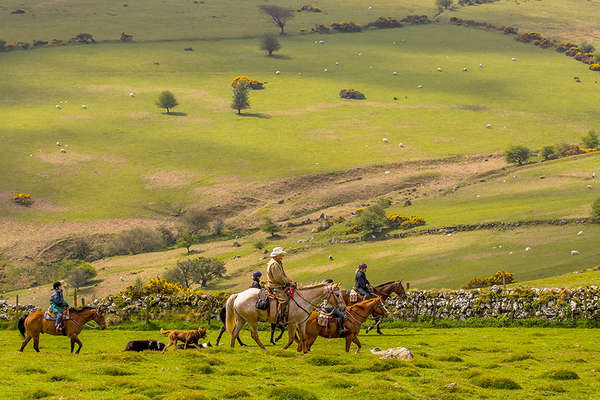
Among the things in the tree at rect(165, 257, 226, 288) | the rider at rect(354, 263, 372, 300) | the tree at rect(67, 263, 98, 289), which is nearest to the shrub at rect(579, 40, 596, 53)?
the tree at rect(165, 257, 226, 288)

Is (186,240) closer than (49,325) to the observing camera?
No

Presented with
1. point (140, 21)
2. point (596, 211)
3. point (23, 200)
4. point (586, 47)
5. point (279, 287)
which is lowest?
point (279, 287)

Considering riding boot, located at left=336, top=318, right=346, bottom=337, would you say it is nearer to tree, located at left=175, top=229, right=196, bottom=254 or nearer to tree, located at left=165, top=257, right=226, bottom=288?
tree, located at left=165, top=257, right=226, bottom=288

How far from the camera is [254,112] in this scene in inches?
5064

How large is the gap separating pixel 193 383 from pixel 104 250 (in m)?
63.7

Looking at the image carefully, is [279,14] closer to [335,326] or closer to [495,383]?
[335,326]

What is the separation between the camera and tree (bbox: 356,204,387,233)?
75.9 m

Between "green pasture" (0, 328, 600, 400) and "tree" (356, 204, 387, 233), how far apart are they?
46.4 metres

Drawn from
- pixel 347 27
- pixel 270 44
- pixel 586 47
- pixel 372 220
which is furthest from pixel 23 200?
pixel 586 47

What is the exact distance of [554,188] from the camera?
268 feet

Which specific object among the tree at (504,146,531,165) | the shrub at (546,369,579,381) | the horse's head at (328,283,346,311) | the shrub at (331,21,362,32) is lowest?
the shrub at (546,369,579,381)

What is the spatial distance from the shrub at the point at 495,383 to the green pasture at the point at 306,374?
0.03 meters

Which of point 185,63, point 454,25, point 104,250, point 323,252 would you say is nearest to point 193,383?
point 323,252

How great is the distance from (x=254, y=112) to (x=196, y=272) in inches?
2586
